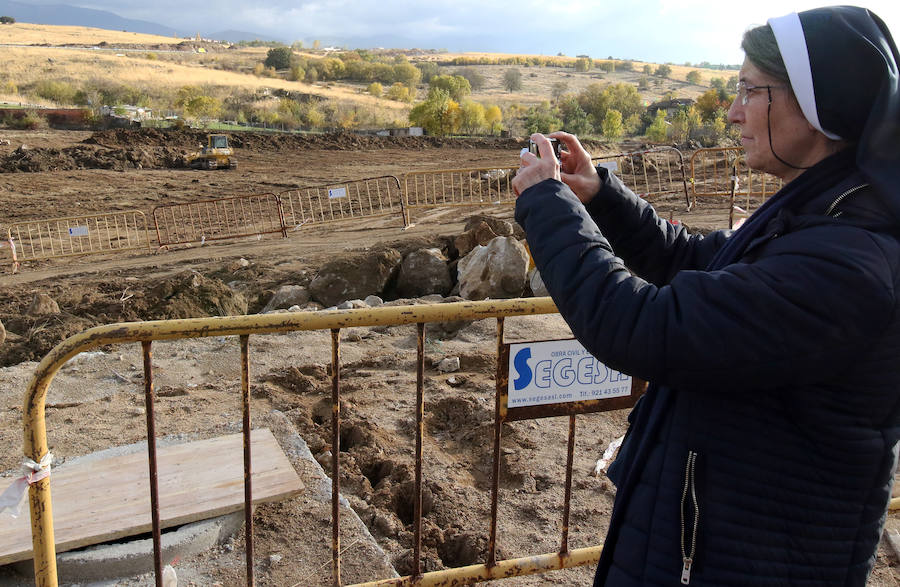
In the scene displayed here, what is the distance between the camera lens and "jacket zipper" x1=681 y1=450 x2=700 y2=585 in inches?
58.5

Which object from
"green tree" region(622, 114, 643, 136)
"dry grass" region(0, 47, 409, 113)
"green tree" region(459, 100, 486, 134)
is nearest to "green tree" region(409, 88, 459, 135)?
"green tree" region(459, 100, 486, 134)

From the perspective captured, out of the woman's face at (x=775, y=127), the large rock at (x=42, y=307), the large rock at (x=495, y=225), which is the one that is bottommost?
the large rock at (x=42, y=307)

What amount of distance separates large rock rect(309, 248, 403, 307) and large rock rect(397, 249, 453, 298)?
24 cm

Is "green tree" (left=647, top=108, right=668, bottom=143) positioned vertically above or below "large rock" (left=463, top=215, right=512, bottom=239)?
above

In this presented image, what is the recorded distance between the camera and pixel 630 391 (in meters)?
3.09

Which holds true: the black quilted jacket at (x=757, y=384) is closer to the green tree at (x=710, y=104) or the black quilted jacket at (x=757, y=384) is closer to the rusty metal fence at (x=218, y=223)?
the rusty metal fence at (x=218, y=223)

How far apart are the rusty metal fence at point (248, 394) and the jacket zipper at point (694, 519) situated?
47.7 inches

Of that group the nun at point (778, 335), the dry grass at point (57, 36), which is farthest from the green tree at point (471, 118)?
the dry grass at point (57, 36)

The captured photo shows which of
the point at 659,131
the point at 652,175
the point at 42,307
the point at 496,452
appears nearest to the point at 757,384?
the point at 496,452

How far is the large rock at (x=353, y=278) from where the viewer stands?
9836 millimetres

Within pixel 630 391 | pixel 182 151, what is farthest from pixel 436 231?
pixel 182 151

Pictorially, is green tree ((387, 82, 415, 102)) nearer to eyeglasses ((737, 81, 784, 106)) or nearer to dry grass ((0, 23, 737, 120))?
dry grass ((0, 23, 737, 120))

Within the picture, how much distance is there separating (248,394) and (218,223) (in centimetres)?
1567

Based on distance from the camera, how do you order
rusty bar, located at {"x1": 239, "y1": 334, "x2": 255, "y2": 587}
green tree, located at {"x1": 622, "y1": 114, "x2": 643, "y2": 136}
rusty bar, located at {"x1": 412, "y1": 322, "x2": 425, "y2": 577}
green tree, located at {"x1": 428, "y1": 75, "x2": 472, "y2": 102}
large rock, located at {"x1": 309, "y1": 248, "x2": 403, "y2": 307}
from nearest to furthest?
rusty bar, located at {"x1": 239, "y1": 334, "x2": 255, "y2": 587} → rusty bar, located at {"x1": 412, "y1": 322, "x2": 425, "y2": 577} → large rock, located at {"x1": 309, "y1": 248, "x2": 403, "y2": 307} → green tree, located at {"x1": 622, "y1": 114, "x2": 643, "y2": 136} → green tree, located at {"x1": 428, "y1": 75, "x2": 472, "y2": 102}
